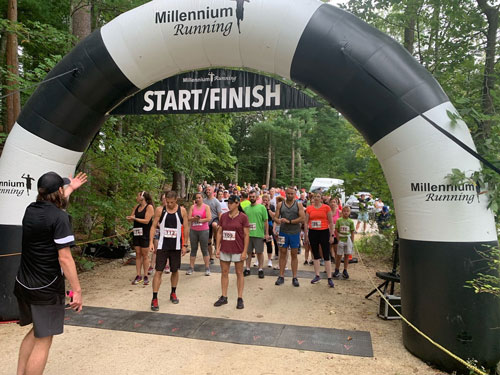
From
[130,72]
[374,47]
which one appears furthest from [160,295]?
[374,47]

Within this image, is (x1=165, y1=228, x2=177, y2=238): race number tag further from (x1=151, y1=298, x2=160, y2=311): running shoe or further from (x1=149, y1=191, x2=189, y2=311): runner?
(x1=151, y1=298, x2=160, y2=311): running shoe

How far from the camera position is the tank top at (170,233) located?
216 inches

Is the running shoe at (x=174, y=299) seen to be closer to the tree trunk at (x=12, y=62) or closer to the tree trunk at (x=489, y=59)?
the tree trunk at (x=12, y=62)

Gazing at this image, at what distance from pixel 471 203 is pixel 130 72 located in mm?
4645

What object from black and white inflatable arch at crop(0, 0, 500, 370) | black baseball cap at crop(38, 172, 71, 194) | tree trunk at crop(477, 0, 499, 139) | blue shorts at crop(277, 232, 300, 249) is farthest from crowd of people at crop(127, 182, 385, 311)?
tree trunk at crop(477, 0, 499, 139)

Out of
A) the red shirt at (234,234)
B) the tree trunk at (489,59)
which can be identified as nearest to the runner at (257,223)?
the red shirt at (234,234)

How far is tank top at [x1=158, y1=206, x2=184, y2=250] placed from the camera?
216 inches

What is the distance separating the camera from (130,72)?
4.93 meters

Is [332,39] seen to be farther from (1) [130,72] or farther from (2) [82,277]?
(2) [82,277]

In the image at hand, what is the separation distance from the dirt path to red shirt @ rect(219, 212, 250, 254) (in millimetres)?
941

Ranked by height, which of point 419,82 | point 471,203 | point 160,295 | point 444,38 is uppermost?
point 444,38

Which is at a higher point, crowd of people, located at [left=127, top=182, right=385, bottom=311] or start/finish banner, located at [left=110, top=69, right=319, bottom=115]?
start/finish banner, located at [left=110, top=69, right=319, bottom=115]

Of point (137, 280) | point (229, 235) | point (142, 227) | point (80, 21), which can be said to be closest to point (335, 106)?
point (229, 235)

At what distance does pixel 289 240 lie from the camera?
21.8 ft
